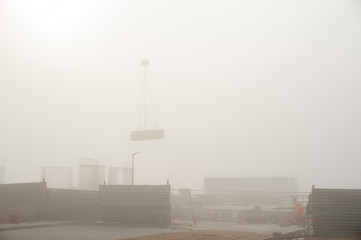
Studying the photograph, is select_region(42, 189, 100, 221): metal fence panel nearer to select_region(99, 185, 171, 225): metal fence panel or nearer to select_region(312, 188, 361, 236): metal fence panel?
select_region(99, 185, 171, 225): metal fence panel

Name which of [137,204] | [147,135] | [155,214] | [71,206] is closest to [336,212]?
[155,214]

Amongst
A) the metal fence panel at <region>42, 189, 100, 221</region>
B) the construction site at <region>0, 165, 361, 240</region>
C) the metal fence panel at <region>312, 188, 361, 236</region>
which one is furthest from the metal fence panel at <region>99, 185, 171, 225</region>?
the metal fence panel at <region>312, 188, 361, 236</region>

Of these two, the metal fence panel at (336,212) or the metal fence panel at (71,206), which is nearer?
the metal fence panel at (336,212)

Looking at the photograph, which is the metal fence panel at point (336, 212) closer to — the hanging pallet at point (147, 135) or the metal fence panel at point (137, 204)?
the metal fence panel at point (137, 204)

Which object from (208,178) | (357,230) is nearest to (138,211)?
(357,230)

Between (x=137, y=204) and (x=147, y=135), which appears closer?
→ (x=137, y=204)

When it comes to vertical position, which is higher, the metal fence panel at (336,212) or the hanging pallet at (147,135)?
the hanging pallet at (147,135)

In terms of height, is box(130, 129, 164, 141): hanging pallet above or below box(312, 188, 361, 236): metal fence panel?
above

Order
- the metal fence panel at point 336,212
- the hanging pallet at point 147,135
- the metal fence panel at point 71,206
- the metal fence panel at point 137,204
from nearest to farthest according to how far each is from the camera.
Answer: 1. the metal fence panel at point 336,212
2. the metal fence panel at point 137,204
3. the metal fence panel at point 71,206
4. the hanging pallet at point 147,135

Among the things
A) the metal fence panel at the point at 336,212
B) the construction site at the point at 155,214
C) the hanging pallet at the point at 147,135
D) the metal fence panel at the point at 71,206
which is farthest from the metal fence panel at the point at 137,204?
the metal fence panel at the point at 336,212

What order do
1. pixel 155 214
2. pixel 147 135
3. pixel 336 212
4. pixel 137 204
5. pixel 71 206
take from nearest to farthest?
pixel 336 212 < pixel 155 214 < pixel 137 204 < pixel 71 206 < pixel 147 135

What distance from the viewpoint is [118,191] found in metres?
27.9

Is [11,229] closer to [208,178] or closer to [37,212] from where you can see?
[37,212]

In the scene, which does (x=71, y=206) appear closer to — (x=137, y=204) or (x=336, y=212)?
(x=137, y=204)
